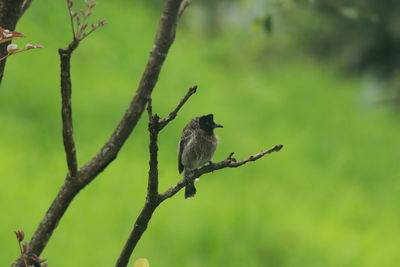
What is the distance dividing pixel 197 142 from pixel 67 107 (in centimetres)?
155

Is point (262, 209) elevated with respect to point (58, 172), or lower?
elevated

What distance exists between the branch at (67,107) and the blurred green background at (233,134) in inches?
56.6

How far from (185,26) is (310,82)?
4258mm

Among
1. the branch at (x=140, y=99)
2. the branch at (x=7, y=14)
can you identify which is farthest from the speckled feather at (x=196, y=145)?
the branch at (x=7, y=14)

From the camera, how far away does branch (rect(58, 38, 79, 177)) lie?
6.64ft

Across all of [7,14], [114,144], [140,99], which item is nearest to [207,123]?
[140,99]

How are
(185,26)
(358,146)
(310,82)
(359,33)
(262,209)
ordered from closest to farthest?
(262,209) → (358,146) → (359,33) → (310,82) → (185,26)

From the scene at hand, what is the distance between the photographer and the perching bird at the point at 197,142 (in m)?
3.81

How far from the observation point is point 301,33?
49.1 feet

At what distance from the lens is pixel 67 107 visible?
7.70 ft

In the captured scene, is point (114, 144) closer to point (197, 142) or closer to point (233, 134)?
point (197, 142)

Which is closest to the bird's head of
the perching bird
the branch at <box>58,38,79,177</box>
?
the perching bird

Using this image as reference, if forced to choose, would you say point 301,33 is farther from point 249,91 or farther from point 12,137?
point 12,137

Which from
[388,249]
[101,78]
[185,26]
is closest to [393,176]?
[388,249]
